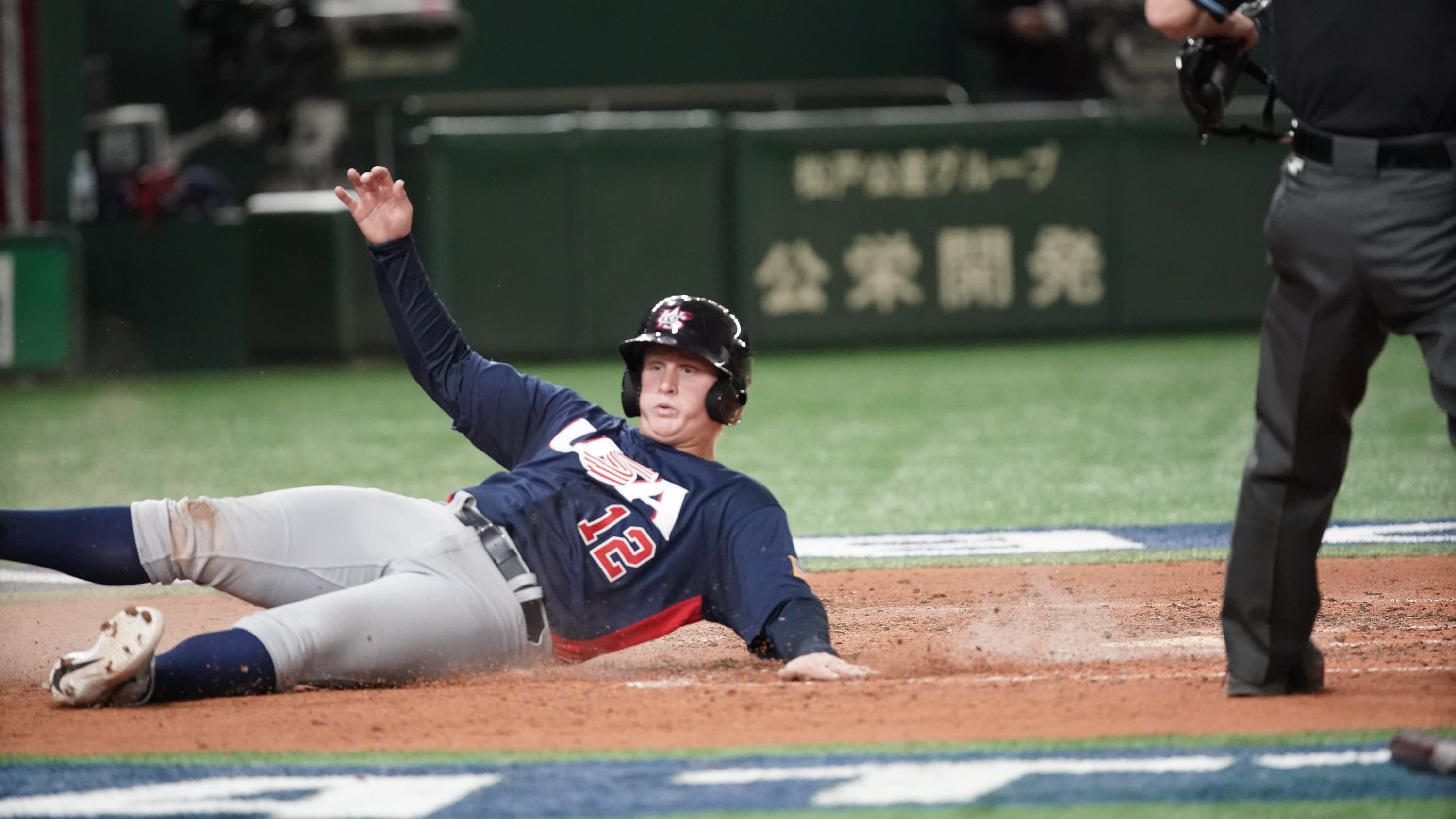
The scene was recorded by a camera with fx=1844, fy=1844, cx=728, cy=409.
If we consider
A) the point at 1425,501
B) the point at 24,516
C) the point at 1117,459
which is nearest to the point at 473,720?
the point at 24,516

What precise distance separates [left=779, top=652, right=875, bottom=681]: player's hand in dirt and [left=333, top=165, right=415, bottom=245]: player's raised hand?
1.35m

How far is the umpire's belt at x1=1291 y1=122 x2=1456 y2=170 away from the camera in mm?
3367

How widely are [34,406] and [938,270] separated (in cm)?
620

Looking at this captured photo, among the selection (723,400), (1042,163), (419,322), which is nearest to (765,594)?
(723,400)

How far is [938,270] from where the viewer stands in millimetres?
13328

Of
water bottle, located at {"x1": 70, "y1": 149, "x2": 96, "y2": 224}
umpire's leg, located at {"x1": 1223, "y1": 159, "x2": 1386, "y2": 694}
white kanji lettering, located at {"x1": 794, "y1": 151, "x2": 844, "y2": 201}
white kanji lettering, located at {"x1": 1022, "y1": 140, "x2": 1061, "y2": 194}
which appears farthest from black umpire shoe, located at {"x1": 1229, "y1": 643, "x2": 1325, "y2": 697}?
water bottle, located at {"x1": 70, "y1": 149, "x2": 96, "y2": 224}

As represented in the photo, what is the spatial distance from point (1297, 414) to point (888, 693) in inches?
38.1

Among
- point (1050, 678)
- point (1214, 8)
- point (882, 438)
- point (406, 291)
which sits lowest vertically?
point (882, 438)

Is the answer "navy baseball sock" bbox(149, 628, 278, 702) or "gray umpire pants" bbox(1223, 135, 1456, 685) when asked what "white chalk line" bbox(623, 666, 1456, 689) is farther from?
"navy baseball sock" bbox(149, 628, 278, 702)

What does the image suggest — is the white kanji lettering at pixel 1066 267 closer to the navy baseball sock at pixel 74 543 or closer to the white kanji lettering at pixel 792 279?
the white kanji lettering at pixel 792 279

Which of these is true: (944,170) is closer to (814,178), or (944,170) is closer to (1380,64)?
(814,178)

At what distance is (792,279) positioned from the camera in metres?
13.2

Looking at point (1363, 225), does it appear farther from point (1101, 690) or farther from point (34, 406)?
point (34, 406)

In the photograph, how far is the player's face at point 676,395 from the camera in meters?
4.18
